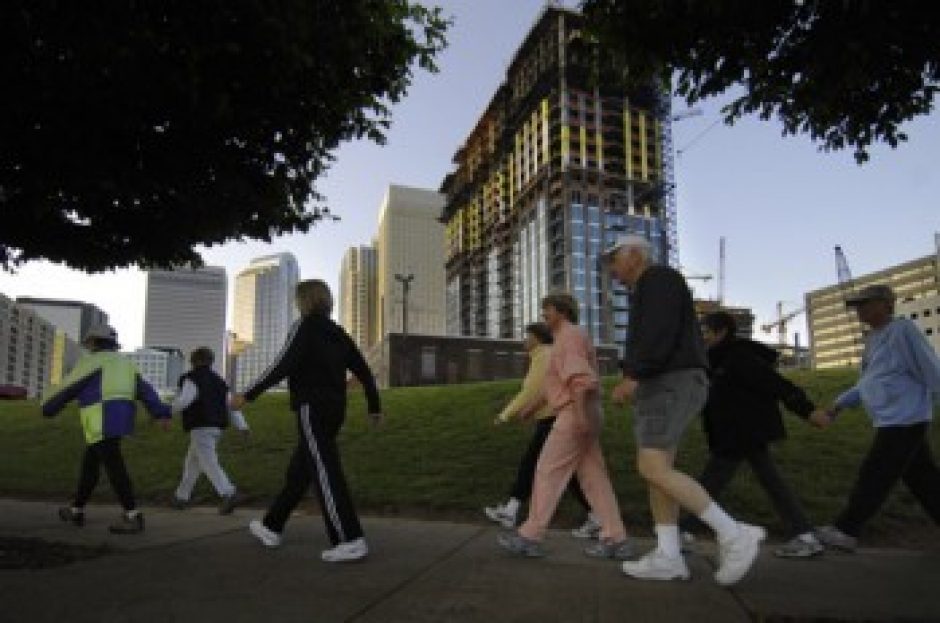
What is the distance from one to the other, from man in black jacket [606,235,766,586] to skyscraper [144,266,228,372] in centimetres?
17028

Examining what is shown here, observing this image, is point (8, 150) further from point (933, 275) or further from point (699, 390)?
point (933, 275)

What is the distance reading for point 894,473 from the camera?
5949 millimetres

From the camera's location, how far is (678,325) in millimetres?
5105

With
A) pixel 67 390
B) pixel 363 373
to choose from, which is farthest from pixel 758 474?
pixel 67 390

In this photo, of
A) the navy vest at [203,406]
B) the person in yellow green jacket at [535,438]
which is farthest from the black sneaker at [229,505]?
the person in yellow green jacket at [535,438]

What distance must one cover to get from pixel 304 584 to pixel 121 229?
435 centimetres

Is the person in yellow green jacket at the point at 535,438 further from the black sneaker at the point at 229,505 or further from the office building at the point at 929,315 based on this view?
the office building at the point at 929,315

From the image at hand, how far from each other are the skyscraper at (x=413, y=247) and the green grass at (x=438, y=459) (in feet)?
479

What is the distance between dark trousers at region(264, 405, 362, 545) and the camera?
579 centimetres

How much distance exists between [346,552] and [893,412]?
4005 mm

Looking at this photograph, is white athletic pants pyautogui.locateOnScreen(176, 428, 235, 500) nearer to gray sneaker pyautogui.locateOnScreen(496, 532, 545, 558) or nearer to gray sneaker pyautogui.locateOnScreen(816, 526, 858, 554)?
gray sneaker pyautogui.locateOnScreen(496, 532, 545, 558)

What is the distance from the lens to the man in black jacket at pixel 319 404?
5812 mm

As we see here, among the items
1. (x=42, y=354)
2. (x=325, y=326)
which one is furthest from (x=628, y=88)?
(x=42, y=354)

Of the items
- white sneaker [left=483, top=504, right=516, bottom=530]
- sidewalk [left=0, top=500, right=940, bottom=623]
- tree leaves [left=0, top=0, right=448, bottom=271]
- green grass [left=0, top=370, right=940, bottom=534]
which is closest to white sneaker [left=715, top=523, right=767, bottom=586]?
sidewalk [left=0, top=500, right=940, bottom=623]
